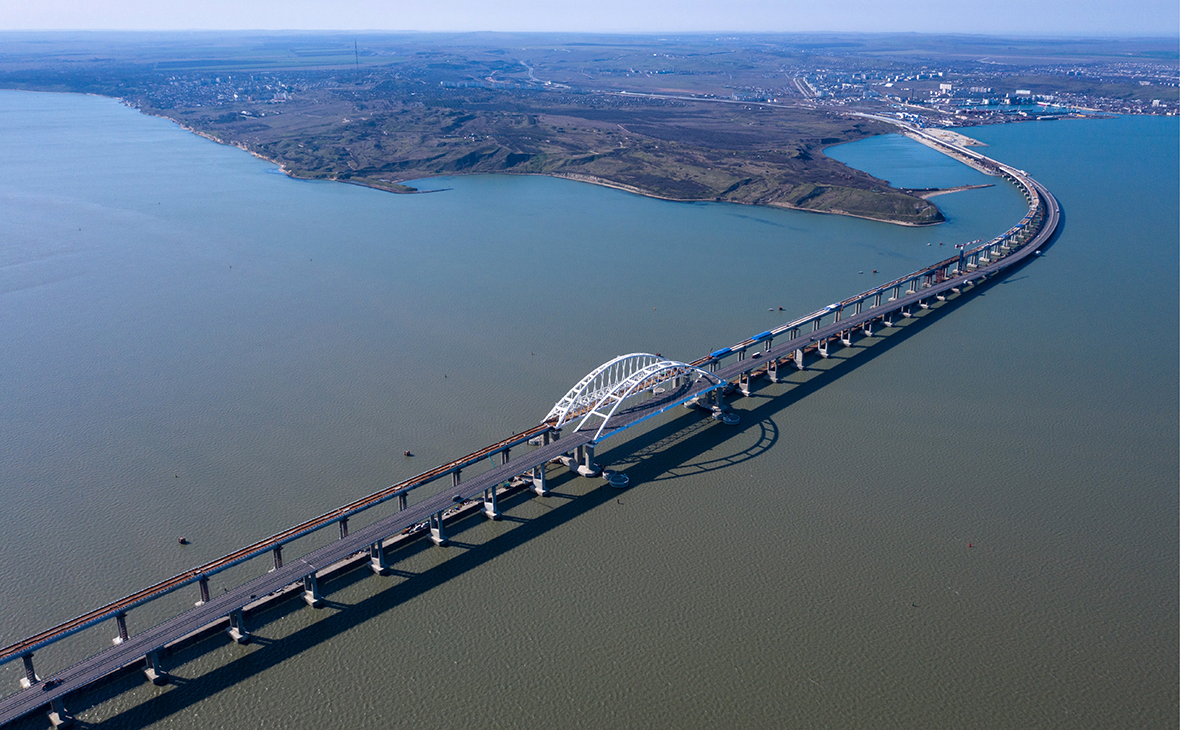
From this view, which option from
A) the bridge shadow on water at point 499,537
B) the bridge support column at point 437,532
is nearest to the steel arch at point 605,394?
the bridge shadow on water at point 499,537

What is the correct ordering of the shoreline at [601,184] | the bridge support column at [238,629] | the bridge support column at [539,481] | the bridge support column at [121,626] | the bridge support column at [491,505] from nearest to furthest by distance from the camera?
the bridge support column at [121,626] → the bridge support column at [238,629] → the bridge support column at [491,505] → the bridge support column at [539,481] → the shoreline at [601,184]

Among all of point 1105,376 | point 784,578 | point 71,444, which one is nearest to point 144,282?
point 71,444

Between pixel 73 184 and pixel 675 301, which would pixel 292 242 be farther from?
pixel 73 184

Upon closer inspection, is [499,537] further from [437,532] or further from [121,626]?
[121,626]

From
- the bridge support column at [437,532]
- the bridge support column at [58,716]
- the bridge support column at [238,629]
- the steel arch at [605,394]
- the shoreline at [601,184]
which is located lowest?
the bridge support column at [58,716]

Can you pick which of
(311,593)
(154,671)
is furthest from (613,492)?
(154,671)

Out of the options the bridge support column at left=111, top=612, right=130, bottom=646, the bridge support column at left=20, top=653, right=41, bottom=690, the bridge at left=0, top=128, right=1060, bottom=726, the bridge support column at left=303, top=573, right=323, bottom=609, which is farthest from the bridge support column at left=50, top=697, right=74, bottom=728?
the bridge support column at left=303, top=573, right=323, bottom=609

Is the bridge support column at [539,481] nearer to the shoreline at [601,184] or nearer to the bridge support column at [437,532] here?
the bridge support column at [437,532]
